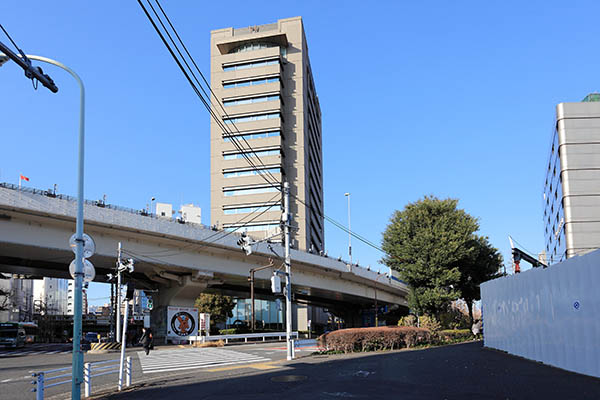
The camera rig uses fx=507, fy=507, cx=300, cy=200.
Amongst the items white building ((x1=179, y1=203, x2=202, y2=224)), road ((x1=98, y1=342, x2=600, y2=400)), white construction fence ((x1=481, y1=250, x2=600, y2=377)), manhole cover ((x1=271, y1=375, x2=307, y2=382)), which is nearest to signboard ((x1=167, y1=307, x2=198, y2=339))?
white building ((x1=179, y1=203, x2=202, y2=224))

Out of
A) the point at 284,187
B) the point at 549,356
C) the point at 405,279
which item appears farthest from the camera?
the point at 405,279

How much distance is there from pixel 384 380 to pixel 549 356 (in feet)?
19.5

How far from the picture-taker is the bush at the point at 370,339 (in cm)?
2494

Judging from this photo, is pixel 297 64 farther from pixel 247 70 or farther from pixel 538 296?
pixel 538 296

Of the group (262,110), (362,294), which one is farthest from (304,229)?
(362,294)

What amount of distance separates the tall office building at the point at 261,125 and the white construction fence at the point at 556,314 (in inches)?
2532

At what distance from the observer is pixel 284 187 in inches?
963

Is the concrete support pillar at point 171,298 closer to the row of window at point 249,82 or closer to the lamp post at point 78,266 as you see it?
the lamp post at point 78,266

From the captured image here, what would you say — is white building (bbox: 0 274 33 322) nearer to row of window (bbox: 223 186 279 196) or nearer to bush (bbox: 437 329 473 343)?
row of window (bbox: 223 186 279 196)

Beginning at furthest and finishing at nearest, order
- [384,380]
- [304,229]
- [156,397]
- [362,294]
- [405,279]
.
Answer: [304,229]
[362,294]
[405,279]
[384,380]
[156,397]

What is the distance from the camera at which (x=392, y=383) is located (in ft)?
40.7

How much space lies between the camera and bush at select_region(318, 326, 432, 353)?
24.9 m

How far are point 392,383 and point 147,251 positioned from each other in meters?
28.4

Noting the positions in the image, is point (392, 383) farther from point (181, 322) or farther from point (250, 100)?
point (250, 100)
